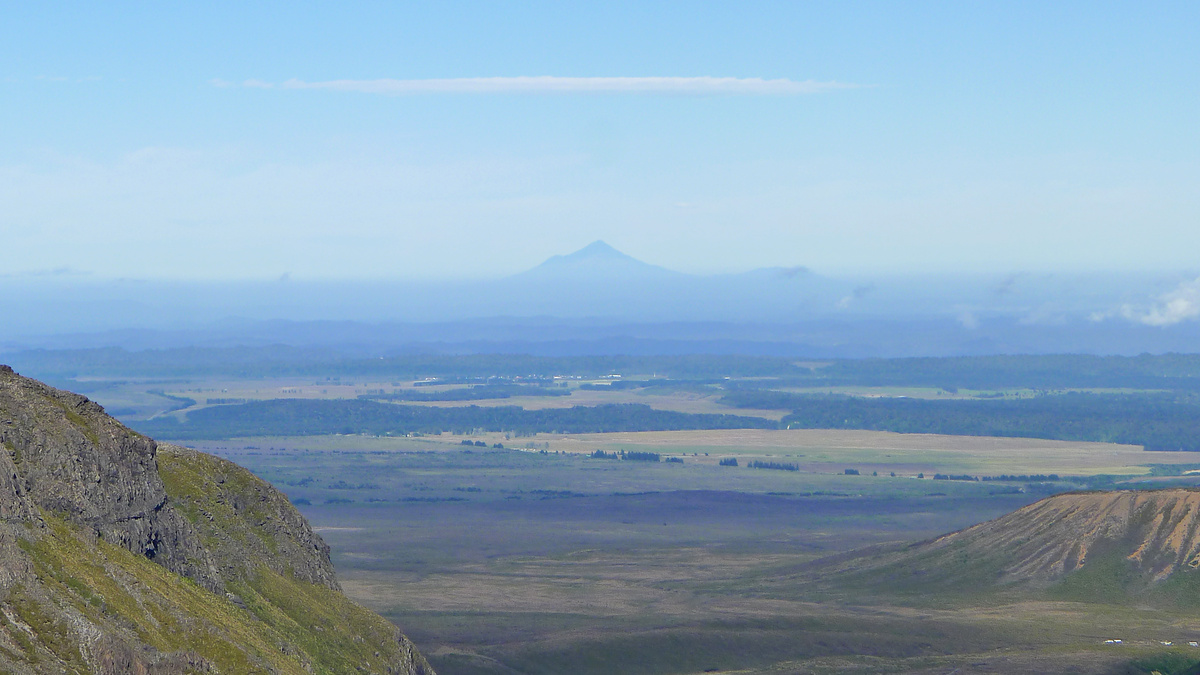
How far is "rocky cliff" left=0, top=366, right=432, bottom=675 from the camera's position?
32.3 meters

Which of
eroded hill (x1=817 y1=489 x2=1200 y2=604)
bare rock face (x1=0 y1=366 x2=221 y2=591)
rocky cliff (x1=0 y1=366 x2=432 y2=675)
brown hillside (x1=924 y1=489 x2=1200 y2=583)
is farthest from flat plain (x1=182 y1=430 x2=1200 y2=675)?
bare rock face (x1=0 y1=366 x2=221 y2=591)

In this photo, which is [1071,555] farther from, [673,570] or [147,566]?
[147,566]

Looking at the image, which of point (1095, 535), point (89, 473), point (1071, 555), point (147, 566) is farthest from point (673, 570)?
point (89, 473)

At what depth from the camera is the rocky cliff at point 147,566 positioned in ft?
106

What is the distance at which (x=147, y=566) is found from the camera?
4181 cm

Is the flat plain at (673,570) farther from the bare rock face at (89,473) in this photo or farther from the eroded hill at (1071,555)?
the bare rock face at (89,473)

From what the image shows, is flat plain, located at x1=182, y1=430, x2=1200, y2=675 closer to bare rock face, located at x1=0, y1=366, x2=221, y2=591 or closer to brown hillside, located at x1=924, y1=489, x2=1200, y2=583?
brown hillside, located at x1=924, y1=489, x2=1200, y2=583

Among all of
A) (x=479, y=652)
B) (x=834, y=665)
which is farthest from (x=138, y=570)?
(x=834, y=665)

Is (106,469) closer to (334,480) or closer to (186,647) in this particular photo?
(186,647)

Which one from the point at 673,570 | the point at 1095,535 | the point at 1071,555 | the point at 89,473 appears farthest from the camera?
the point at 673,570

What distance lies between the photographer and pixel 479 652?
7419cm

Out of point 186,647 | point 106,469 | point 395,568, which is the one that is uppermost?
point 106,469

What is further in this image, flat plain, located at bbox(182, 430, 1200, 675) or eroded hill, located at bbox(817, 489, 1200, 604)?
eroded hill, located at bbox(817, 489, 1200, 604)

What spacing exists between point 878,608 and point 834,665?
1741cm
